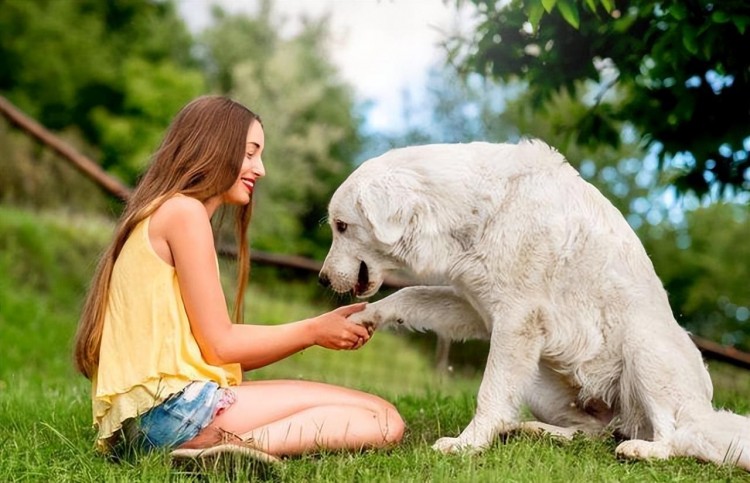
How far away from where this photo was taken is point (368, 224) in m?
4.23

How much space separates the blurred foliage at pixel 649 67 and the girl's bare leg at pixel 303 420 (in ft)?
8.80

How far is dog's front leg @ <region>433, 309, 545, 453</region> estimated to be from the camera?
13.6 ft

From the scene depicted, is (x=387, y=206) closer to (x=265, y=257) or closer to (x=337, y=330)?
(x=337, y=330)

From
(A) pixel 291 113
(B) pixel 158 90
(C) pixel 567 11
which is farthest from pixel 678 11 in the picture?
(A) pixel 291 113

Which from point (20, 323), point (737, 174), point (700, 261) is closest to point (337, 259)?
point (737, 174)

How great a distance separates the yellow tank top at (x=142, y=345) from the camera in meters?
3.88

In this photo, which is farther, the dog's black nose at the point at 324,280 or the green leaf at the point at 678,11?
the green leaf at the point at 678,11

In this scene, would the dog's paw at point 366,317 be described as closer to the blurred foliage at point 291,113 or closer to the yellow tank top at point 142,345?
the yellow tank top at point 142,345

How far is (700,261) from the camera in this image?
28547 millimetres

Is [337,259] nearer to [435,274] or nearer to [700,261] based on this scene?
[435,274]

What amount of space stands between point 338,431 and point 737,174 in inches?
170

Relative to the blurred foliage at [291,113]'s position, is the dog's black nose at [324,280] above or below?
below

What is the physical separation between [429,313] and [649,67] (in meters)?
3.23

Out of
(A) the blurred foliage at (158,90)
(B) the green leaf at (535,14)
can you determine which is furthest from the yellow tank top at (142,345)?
(A) the blurred foliage at (158,90)
